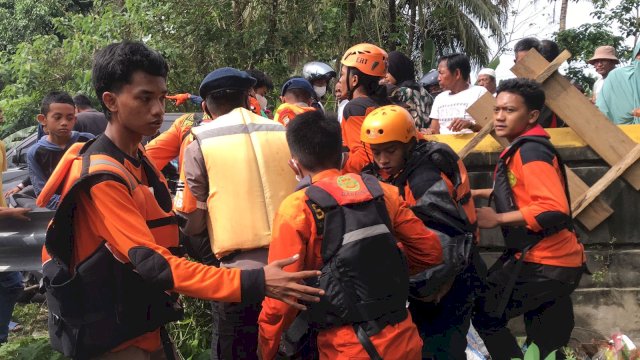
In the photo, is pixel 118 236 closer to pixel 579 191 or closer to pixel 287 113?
pixel 287 113

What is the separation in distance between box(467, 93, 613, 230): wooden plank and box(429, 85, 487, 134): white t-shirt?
0.57 meters

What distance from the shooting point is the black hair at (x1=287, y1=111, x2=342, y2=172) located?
347cm

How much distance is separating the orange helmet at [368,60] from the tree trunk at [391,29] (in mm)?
8175

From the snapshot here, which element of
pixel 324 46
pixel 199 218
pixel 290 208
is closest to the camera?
pixel 290 208

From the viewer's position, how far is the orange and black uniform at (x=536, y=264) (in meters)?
4.34

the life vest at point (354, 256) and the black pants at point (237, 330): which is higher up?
the life vest at point (354, 256)

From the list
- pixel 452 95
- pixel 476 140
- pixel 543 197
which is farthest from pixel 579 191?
pixel 543 197

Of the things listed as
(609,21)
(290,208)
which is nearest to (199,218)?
(290,208)

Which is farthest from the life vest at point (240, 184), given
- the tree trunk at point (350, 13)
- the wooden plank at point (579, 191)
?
the tree trunk at point (350, 13)

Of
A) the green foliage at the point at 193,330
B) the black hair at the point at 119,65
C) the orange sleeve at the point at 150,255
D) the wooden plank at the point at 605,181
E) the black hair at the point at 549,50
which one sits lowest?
the green foliage at the point at 193,330

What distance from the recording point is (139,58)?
3.00 meters

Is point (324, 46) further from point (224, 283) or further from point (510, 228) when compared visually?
point (224, 283)

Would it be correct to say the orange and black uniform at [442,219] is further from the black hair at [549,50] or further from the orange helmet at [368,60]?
the black hair at [549,50]

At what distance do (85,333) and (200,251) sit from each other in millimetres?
1494
